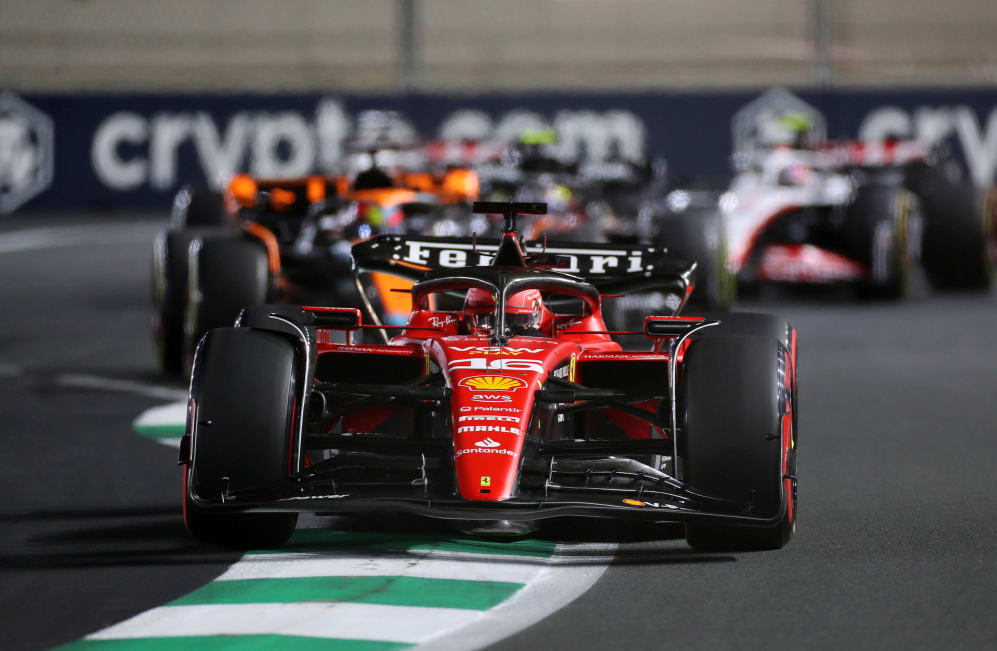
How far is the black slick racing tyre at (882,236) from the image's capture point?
1594 cm

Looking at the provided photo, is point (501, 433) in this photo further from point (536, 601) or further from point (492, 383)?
point (536, 601)

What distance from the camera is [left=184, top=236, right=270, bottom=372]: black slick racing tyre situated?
11.0 metres

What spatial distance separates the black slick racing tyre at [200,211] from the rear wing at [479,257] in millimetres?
7050

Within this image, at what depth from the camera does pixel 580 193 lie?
59.1 ft

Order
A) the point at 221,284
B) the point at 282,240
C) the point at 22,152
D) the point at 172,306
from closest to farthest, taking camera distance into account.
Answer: the point at 221,284 < the point at 172,306 < the point at 282,240 < the point at 22,152

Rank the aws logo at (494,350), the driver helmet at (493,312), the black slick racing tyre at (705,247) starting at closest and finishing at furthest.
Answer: the aws logo at (494,350) < the driver helmet at (493,312) < the black slick racing tyre at (705,247)

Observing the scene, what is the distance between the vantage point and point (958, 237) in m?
17.3

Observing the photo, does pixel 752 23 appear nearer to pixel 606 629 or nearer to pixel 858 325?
pixel 858 325

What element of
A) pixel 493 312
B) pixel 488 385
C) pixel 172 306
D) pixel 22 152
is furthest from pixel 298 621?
pixel 22 152

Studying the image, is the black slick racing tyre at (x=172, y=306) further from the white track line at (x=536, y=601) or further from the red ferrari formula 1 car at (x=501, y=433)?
the white track line at (x=536, y=601)

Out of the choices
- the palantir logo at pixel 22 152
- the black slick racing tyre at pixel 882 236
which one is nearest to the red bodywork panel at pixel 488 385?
the black slick racing tyre at pixel 882 236

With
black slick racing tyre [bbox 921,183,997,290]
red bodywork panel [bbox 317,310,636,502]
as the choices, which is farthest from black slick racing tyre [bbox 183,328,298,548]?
black slick racing tyre [bbox 921,183,997,290]

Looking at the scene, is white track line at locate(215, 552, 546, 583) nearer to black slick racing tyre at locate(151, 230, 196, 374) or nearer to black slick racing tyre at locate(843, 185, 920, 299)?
black slick racing tyre at locate(151, 230, 196, 374)

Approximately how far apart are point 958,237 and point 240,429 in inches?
490
